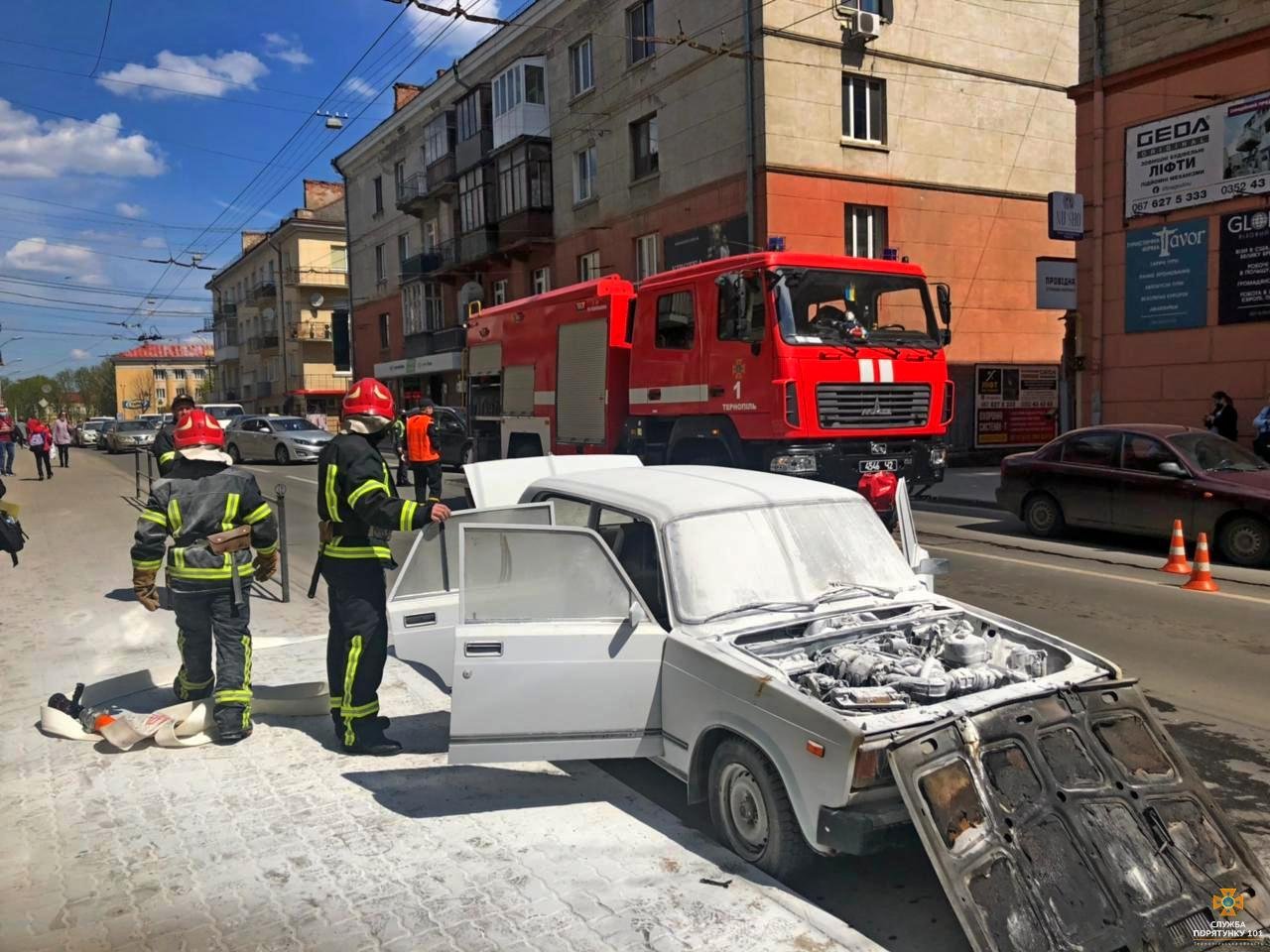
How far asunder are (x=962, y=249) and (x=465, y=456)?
44.1 ft

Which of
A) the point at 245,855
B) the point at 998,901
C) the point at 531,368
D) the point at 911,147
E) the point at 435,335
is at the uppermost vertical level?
the point at 911,147

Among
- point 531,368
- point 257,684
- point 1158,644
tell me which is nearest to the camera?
point 257,684

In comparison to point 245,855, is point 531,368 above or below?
above

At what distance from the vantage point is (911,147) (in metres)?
22.8

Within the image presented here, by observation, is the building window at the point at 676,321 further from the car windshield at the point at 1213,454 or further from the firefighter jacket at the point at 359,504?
the firefighter jacket at the point at 359,504

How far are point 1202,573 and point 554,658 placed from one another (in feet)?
23.6

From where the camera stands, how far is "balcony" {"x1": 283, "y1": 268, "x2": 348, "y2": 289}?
57.4 metres

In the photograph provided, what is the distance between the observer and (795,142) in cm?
2105

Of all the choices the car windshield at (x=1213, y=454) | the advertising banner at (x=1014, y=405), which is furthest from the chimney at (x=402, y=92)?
the car windshield at (x=1213, y=454)

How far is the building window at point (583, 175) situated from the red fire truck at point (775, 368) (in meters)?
16.1

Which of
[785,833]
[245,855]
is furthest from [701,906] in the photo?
[245,855]

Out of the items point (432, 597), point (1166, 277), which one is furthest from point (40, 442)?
point (1166, 277)

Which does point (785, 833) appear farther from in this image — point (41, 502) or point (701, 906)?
point (41, 502)

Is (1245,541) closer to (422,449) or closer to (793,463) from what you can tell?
(793,463)
